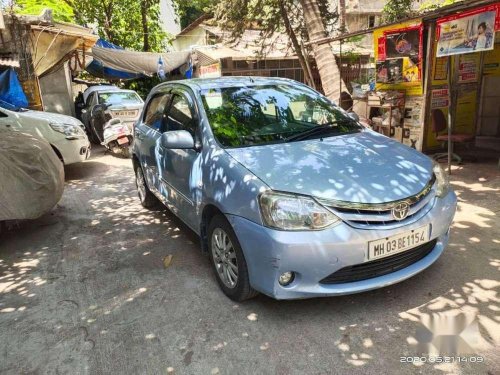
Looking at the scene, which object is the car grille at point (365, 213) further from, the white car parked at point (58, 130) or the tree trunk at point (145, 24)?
the tree trunk at point (145, 24)

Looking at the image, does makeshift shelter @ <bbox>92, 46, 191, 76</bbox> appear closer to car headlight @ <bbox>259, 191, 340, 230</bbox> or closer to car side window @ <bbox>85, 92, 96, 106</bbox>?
car side window @ <bbox>85, 92, 96, 106</bbox>

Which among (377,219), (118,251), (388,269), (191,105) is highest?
(191,105)

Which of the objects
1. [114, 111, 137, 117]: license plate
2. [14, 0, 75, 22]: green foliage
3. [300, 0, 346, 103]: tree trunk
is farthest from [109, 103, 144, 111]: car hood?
[300, 0, 346, 103]: tree trunk

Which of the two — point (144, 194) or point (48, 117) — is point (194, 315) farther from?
point (48, 117)

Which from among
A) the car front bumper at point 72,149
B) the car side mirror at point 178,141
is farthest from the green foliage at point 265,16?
the car side mirror at point 178,141

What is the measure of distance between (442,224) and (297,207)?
1.21 metres

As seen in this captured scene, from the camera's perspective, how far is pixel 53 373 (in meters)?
2.51

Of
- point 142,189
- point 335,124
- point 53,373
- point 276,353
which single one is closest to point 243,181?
point 276,353

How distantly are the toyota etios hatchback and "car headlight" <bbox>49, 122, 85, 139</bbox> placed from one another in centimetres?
453

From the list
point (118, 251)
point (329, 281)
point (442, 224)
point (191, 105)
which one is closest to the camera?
point (329, 281)

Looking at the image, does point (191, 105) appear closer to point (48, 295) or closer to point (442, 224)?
point (48, 295)

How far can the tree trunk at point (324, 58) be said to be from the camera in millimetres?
9414

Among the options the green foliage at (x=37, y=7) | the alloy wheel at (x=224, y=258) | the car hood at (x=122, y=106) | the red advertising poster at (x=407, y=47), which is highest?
the green foliage at (x=37, y=7)

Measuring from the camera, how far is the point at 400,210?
2693mm
